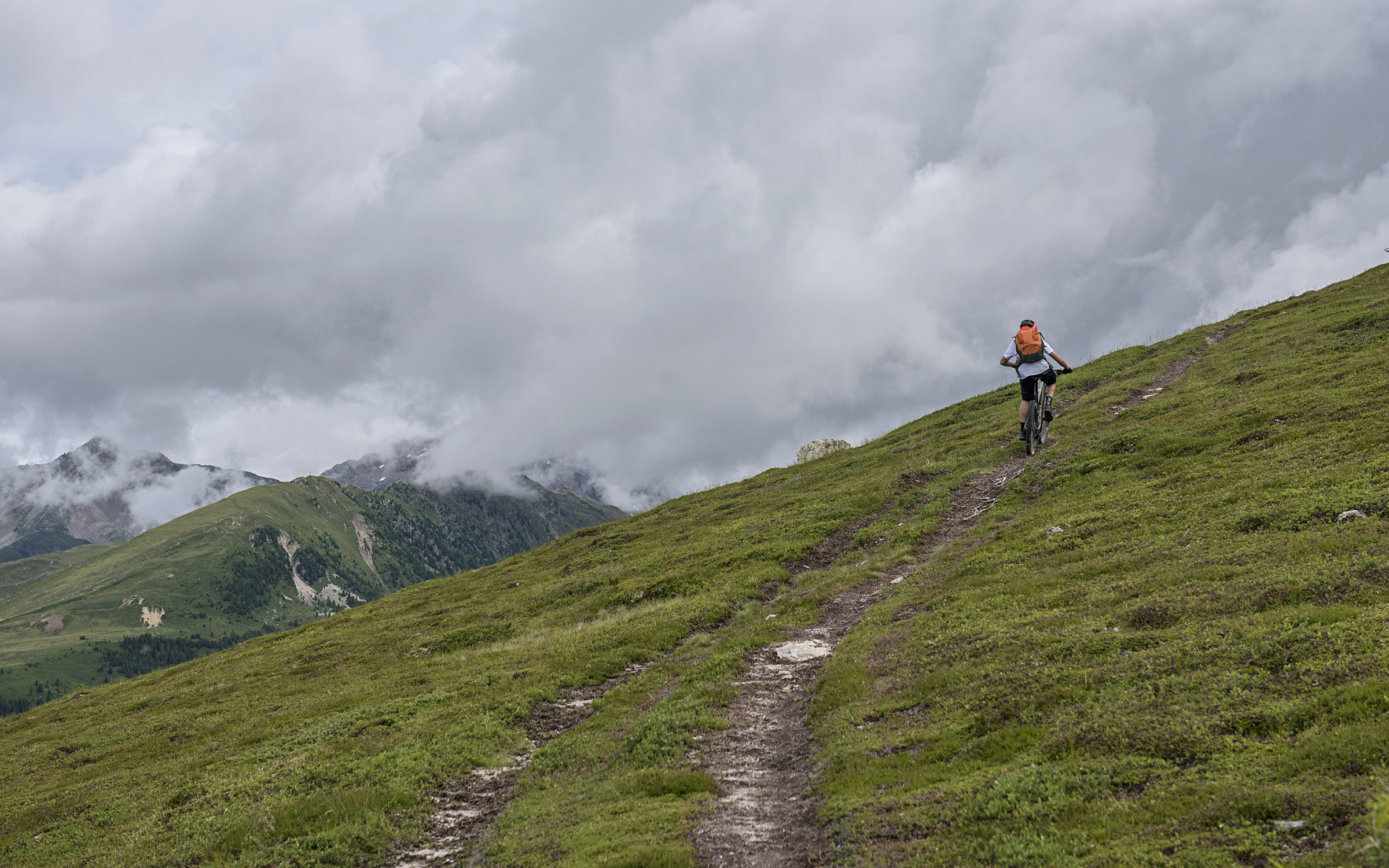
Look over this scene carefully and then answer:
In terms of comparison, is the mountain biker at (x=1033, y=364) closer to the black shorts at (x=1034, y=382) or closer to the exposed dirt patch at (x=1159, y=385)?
the black shorts at (x=1034, y=382)

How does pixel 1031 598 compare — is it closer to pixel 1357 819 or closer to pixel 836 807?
pixel 836 807

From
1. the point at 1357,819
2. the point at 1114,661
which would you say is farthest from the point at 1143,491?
the point at 1357,819

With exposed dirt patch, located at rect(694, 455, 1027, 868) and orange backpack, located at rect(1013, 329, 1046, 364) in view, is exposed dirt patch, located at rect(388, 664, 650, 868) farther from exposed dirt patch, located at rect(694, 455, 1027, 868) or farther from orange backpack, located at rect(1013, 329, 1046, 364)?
orange backpack, located at rect(1013, 329, 1046, 364)

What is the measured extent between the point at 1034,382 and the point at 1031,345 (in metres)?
2.71

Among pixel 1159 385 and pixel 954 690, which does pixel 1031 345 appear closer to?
pixel 954 690

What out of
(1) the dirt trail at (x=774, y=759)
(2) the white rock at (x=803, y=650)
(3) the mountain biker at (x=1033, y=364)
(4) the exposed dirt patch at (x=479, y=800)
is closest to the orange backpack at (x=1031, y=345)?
(3) the mountain biker at (x=1033, y=364)

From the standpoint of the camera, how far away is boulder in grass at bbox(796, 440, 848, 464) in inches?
3583

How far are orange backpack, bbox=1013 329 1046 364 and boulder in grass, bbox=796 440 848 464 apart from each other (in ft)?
181

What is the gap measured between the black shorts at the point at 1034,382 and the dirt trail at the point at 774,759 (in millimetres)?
8872

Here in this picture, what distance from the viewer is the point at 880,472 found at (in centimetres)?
5341

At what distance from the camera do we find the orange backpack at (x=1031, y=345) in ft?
113

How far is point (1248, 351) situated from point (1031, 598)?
4379 centimetres

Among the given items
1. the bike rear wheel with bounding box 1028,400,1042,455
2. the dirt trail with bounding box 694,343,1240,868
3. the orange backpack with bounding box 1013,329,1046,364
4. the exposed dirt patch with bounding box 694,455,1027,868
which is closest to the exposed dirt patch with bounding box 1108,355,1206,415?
the bike rear wheel with bounding box 1028,400,1042,455

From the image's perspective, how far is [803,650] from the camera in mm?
23641
